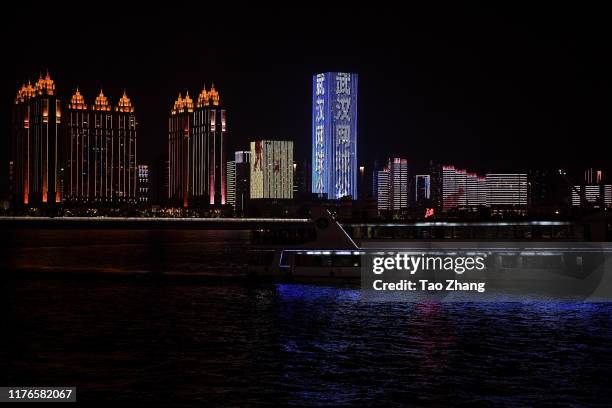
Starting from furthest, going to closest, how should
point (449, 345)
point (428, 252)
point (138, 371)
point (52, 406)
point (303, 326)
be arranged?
point (428, 252), point (303, 326), point (449, 345), point (138, 371), point (52, 406)

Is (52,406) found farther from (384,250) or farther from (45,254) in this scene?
(45,254)

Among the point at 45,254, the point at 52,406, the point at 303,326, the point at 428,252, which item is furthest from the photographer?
the point at 45,254

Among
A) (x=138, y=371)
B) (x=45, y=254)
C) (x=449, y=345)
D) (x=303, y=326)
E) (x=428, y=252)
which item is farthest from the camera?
(x=45, y=254)

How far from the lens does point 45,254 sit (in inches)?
3836

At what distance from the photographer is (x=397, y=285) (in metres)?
49.3

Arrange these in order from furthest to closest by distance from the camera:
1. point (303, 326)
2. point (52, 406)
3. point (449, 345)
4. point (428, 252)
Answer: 1. point (428, 252)
2. point (303, 326)
3. point (449, 345)
4. point (52, 406)

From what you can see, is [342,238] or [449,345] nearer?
[449,345]

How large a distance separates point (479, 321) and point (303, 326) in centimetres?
816

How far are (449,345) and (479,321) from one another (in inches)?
239

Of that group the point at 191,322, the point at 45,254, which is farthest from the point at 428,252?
the point at 45,254

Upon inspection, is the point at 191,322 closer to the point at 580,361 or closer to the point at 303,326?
the point at 303,326

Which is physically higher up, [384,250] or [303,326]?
[384,250]

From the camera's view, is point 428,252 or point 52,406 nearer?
point 52,406

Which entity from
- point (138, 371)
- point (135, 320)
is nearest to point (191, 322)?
point (135, 320)
